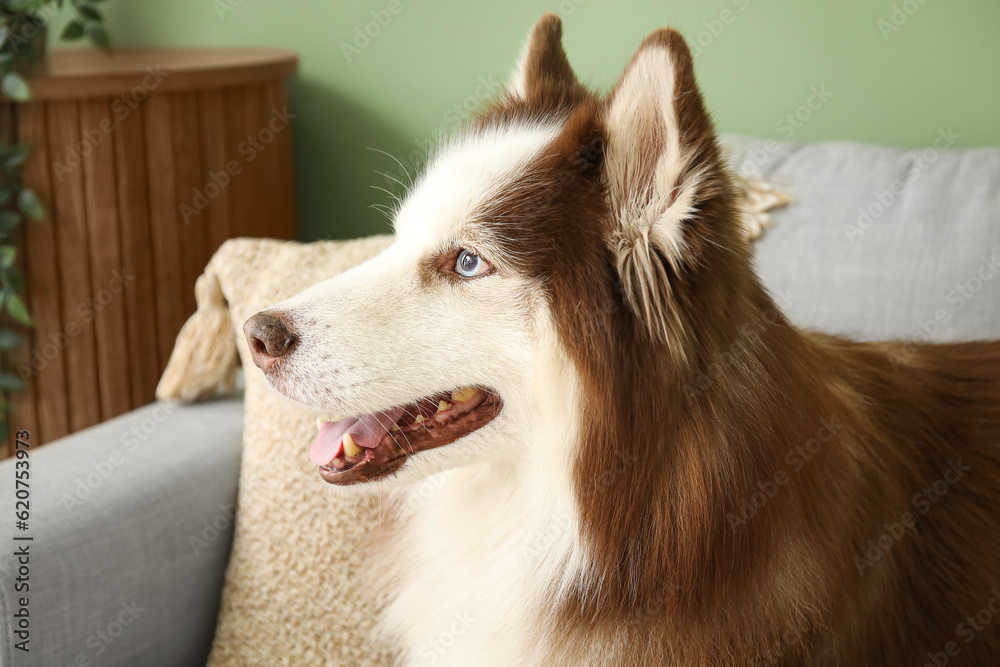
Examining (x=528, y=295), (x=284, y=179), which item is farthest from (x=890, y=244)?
(x=284, y=179)

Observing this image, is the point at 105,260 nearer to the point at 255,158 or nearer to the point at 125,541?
the point at 255,158

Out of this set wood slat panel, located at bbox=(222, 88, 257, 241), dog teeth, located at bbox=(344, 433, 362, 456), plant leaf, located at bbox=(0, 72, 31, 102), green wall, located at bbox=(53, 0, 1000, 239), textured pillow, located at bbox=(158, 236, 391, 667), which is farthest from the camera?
wood slat panel, located at bbox=(222, 88, 257, 241)

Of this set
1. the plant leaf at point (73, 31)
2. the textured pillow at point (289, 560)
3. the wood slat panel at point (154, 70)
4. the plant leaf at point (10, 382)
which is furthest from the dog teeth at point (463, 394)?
the plant leaf at point (73, 31)

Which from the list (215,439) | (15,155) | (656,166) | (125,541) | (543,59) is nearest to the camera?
(656,166)

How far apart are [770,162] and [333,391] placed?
1.12m

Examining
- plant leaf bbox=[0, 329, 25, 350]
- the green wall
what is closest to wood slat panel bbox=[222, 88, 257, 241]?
the green wall

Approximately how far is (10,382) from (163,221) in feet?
2.01

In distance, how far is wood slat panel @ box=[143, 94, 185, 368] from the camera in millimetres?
2246

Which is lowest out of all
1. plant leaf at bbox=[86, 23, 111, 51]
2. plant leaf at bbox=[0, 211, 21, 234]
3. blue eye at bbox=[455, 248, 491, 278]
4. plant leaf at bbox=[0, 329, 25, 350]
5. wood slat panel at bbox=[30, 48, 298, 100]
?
plant leaf at bbox=[0, 329, 25, 350]

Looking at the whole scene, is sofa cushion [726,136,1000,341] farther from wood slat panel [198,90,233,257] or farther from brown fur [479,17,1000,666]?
wood slat panel [198,90,233,257]

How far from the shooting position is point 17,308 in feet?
7.25

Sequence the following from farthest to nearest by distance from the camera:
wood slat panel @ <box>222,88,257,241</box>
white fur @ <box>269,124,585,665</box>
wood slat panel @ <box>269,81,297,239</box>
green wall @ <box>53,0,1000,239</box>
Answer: wood slat panel @ <box>269,81,297,239</box> → wood slat panel @ <box>222,88,257,241</box> → green wall @ <box>53,0,1000,239</box> → white fur @ <box>269,124,585,665</box>

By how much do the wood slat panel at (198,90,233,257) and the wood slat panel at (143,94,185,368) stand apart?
0.30 ft

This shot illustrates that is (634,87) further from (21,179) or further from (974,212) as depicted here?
(21,179)
